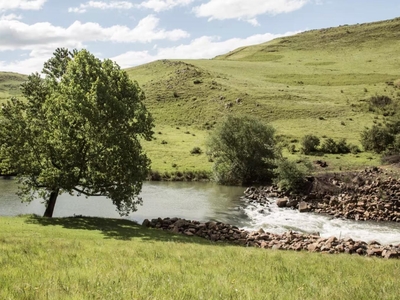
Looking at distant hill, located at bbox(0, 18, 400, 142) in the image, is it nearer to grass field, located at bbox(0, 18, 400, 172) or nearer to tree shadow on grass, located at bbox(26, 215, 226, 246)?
grass field, located at bbox(0, 18, 400, 172)

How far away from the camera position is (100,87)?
29047mm

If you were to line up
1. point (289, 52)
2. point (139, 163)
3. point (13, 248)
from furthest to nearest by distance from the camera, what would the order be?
point (289, 52)
point (139, 163)
point (13, 248)

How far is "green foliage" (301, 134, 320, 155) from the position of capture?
68.9 m

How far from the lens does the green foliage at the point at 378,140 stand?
67.5 meters

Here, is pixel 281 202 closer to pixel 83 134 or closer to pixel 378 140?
pixel 83 134

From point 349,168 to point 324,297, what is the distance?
54782mm

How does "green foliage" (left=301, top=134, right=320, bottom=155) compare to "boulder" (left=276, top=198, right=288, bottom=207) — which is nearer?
→ "boulder" (left=276, top=198, right=288, bottom=207)

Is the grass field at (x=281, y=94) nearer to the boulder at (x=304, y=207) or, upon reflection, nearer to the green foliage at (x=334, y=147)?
the green foliage at (x=334, y=147)

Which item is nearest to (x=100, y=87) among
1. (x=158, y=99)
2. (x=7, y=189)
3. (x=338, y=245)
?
(x=338, y=245)

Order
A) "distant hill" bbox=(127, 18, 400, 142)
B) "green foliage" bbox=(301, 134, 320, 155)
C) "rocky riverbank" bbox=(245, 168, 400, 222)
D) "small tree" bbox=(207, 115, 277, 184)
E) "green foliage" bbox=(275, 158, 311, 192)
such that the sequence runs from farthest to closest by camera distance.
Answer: "distant hill" bbox=(127, 18, 400, 142), "green foliage" bbox=(301, 134, 320, 155), "small tree" bbox=(207, 115, 277, 184), "green foliage" bbox=(275, 158, 311, 192), "rocky riverbank" bbox=(245, 168, 400, 222)

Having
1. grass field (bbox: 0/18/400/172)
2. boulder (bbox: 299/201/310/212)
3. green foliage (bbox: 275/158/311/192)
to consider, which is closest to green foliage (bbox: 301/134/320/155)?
grass field (bbox: 0/18/400/172)

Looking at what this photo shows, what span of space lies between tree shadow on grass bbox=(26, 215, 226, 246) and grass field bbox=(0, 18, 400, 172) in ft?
102

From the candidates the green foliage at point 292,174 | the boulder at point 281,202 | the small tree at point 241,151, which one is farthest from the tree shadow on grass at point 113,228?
the small tree at point 241,151

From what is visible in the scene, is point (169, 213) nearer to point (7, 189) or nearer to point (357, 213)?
point (357, 213)
